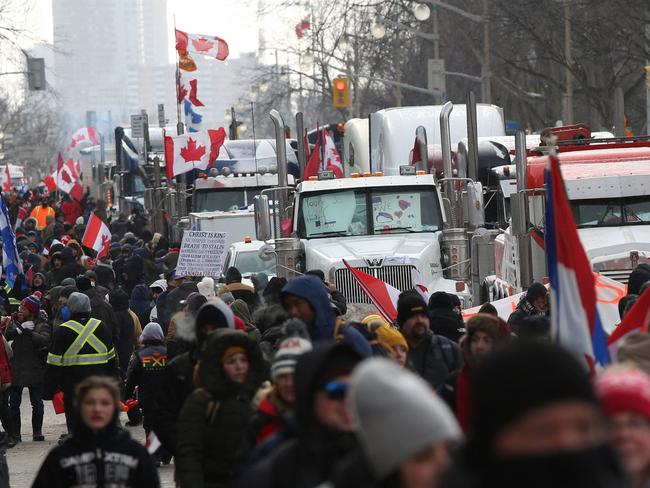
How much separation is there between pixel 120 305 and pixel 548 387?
47.2 feet

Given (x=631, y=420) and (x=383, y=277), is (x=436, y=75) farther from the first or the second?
(x=631, y=420)

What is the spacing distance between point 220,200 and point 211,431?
77.0 feet

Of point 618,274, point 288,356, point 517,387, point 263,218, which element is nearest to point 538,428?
point 517,387

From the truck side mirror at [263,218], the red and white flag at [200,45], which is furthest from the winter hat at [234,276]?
the red and white flag at [200,45]

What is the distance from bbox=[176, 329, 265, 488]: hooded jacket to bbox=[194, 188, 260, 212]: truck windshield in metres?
23.1

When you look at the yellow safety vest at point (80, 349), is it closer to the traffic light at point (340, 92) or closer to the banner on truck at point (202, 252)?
the banner on truck at point (202, 252)

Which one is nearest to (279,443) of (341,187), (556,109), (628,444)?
(628,444)

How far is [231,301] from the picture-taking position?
13.9 m

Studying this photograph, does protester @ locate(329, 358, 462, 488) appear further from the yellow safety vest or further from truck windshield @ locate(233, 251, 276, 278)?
truck windshield @ locate(233, 251, 276, 278)

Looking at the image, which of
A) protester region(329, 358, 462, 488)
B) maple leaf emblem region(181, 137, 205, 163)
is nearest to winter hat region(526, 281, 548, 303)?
protester region(329, 358, 462, 488)

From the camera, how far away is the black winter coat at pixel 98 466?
6465mm

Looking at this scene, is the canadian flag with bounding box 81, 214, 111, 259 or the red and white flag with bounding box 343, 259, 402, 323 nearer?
the red and white flag with bounding box 343, 259, 402, 323

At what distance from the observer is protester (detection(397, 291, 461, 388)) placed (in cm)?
882

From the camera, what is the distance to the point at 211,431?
6.88 meters
